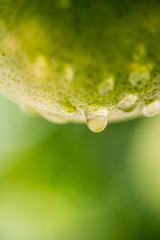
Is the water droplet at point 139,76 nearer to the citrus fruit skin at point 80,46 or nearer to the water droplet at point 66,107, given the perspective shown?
the citrus fruit skin at point 80,46

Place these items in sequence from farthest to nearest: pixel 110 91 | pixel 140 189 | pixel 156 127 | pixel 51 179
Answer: pixel 140 189 < pixel 51 179 < pixel 156 127 < pixel 110 91

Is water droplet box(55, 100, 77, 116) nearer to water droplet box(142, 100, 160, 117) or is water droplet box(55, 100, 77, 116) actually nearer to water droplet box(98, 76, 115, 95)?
water droplet box(98, 76, 115, 95)

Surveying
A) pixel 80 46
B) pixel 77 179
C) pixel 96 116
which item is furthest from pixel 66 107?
pixel 77 179

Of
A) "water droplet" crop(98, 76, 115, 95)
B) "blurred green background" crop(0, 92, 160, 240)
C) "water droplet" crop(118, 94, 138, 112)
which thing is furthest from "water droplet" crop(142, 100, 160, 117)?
"blurred green background" crop(0, 92, 160, 240)

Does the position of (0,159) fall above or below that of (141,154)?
below

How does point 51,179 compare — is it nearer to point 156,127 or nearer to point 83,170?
point 83,170

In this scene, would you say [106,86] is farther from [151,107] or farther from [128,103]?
[151,107]

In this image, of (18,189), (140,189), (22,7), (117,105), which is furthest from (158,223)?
(22,7)
